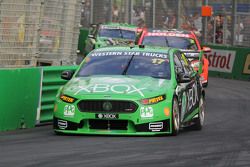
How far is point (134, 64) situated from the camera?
13859 millimetres

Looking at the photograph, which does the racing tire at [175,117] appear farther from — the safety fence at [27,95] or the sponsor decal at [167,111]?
the safety fence at [27,95]

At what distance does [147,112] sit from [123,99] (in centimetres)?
39

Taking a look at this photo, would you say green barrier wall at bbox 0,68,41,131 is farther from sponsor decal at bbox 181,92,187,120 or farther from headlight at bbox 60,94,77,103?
sponsor decal at bbox 181,92,187,120

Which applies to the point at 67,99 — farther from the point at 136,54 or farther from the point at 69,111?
the point at 136,54

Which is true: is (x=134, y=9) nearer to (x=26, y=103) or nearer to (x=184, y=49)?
(x=184, y=49)

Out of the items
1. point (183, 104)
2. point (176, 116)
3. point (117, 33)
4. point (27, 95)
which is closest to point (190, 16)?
point (117, 33)

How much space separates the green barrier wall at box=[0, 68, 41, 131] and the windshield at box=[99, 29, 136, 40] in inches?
796

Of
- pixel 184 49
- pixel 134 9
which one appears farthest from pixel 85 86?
pixel 134 9

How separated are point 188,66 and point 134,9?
94.1ft

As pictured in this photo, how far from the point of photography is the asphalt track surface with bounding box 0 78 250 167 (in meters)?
9.77

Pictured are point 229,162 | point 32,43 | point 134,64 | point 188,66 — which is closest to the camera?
point 229,162

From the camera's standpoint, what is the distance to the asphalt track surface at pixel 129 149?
9773 millimetres

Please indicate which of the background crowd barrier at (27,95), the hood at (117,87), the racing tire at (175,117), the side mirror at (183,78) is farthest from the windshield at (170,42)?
the racing tire at (175,117)

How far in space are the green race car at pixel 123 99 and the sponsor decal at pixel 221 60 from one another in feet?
A: 60.8
